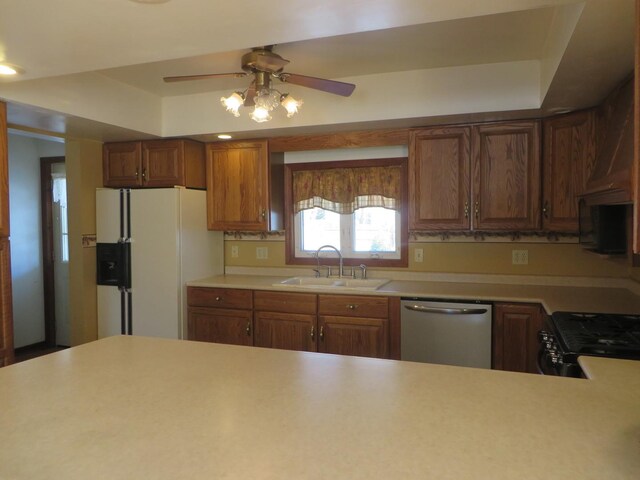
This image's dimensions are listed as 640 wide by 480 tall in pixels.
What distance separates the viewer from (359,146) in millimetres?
3471

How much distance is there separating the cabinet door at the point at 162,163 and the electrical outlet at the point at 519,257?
2668 millimetres

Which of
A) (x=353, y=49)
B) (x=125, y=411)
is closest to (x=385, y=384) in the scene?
(x=125, y=411)

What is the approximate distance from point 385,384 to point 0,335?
251 centimetres

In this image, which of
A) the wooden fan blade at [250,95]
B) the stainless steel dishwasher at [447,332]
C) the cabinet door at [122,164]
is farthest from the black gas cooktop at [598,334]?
the cabinet door at [122,164]

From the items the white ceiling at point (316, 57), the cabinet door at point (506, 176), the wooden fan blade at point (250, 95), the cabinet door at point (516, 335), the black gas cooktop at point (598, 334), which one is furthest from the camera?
the cabinet door at point (506, 176)

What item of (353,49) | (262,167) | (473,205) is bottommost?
(473,205)

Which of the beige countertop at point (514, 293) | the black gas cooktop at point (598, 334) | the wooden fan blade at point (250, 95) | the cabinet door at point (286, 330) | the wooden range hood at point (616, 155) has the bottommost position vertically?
the cabinet door at point (286, 330)

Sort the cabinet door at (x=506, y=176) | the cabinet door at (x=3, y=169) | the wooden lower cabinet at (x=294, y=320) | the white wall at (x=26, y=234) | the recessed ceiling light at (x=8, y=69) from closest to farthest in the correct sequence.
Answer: the recessed ceiling light at (x=8, y=69) → the cabinet door at (x=3, y=169) → the cabinet door at (x=506, y=176) → the wooden lower cabinet at (x=294, y=320) → the white wall at (x=26, y=234)

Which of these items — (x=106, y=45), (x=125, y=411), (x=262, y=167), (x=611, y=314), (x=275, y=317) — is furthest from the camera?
(x=262, y=167)

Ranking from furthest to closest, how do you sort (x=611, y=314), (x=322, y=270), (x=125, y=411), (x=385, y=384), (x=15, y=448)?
(x=322, y=270), (x=611, y=314), (x=385, y=384), (x=125, y=411), (x=15, y=448)

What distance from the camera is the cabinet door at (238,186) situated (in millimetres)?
3666

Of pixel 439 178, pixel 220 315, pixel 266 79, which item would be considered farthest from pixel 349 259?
pixel 266 79

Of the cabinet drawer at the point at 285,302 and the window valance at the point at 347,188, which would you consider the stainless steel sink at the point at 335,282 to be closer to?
the cabinet drawer at the point at 285,302

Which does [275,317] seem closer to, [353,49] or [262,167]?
[262,167]
